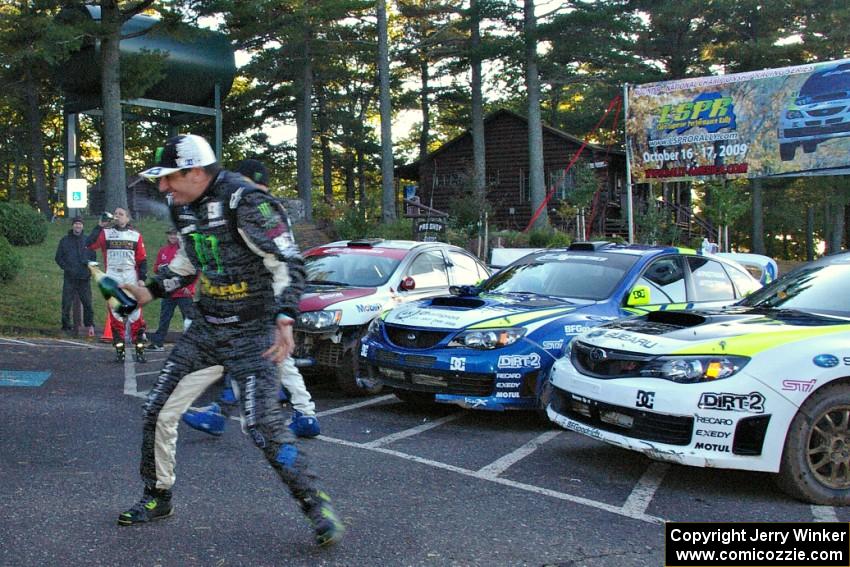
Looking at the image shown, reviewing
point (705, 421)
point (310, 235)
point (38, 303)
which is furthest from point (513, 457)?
point (310, 235)

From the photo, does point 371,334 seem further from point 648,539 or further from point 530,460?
point 648,539

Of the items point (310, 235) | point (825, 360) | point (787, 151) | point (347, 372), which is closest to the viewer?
point (825, 360)

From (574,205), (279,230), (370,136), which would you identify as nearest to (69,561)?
(279,230)

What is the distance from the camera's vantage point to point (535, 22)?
28.7m

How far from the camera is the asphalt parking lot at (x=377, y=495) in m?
3.74

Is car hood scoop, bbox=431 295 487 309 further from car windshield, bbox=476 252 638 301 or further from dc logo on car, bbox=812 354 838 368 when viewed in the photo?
dc logo on car, bbox=812 354 838 368

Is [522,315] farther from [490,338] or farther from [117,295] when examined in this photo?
[117,295]

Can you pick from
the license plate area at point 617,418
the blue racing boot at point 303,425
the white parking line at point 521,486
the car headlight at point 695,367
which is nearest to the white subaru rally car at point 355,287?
the blue racing boot at point 303,425

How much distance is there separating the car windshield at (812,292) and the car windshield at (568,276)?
1.46m

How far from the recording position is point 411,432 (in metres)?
6.48

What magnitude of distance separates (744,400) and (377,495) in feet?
6.92

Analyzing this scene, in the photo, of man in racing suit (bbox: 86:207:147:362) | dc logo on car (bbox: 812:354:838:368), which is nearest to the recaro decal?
dc logo on car (bbox: 812:354:838:368)

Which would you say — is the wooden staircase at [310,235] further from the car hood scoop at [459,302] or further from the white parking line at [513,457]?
the white parking line at [513,457]

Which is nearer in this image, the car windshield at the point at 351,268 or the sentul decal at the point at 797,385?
the sentul decal at the point at 797,385
